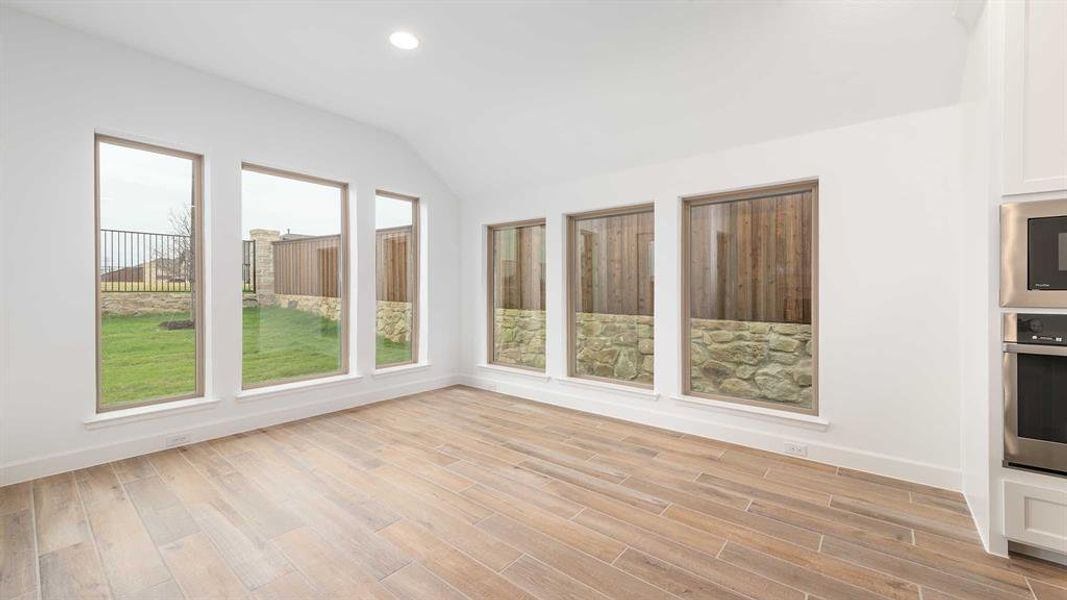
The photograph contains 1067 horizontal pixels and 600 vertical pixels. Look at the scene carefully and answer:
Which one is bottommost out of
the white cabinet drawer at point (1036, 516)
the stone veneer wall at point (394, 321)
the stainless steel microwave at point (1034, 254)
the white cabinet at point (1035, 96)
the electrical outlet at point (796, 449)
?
the electrical outlet at point (796, 449)

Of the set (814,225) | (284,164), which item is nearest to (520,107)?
(284,164)

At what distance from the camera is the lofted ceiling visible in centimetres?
262

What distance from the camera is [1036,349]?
1973 millimetres

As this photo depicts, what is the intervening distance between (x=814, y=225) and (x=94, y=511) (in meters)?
4.88

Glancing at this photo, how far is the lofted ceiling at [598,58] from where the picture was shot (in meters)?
2.62

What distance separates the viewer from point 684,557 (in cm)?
208

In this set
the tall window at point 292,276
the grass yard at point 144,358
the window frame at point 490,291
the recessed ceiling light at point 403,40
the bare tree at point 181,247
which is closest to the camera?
the recessed ceiling light at point 403,40

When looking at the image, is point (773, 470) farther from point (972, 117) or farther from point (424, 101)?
point (424, 101)

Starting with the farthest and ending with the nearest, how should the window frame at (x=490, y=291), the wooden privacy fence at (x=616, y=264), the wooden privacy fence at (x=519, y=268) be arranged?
the window frame at (x=490, y=291) < the wooden privacy fence at (x=519, y=268) < the wooden privacy fence at (x=616, y=264)

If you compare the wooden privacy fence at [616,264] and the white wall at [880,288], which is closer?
the white wall at [880,288]

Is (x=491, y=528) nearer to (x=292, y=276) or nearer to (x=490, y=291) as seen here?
(x=292, y=276)

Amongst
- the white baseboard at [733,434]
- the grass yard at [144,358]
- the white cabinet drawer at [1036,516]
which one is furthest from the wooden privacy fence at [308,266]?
the white cabinet drawer at [1036,516]

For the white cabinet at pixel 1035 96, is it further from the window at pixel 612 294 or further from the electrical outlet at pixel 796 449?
the window at pixel 612 294

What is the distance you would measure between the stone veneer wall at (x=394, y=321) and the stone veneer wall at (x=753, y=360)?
3.19m
